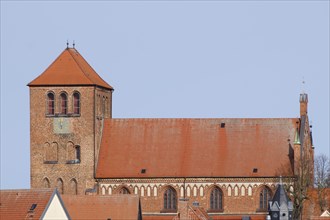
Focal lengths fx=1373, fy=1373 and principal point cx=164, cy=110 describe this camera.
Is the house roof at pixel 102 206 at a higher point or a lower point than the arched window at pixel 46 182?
lower


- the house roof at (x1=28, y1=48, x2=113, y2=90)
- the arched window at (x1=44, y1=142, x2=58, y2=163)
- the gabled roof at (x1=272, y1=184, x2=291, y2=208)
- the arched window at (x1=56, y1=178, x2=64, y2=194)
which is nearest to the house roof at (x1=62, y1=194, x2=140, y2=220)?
the arched window at (x1=56, y1=178, x2=64, y2=194)

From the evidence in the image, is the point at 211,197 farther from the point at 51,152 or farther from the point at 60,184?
the point at 51,152

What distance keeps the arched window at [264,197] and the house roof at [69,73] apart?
46.8ft

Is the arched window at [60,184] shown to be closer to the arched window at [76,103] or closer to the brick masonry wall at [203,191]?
the brick masonry wall at [203,191]

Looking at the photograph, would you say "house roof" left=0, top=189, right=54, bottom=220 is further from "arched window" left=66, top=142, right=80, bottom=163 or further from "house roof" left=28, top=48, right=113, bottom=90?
"house roof" left=28, top=48, right=113, bottom=90

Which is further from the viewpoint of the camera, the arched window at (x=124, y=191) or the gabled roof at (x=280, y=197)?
the arched window at (x=124, y=191)

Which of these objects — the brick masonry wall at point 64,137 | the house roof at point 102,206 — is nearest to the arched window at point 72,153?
the brick masonry wall at point 64,137

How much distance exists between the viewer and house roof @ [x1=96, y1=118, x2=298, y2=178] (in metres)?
99.6

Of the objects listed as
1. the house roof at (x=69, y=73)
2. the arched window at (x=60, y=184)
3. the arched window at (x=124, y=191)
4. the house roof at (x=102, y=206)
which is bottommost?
the house roof at (x=102, y=206)

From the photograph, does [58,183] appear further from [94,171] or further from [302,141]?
[302,141]

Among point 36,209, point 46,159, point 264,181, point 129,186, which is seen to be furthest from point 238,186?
point 36,209

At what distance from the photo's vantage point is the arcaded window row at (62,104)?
10000cm

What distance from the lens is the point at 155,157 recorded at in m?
101

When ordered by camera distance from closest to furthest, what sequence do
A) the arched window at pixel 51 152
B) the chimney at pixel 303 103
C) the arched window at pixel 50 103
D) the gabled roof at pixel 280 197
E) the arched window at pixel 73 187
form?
the gabled roof at pixel 280 197 < the arched window at pixel 73 187 < the arched window at pixel 51 152 < the arched window at pixel 50 103 < the chimney at pixel 303 103
